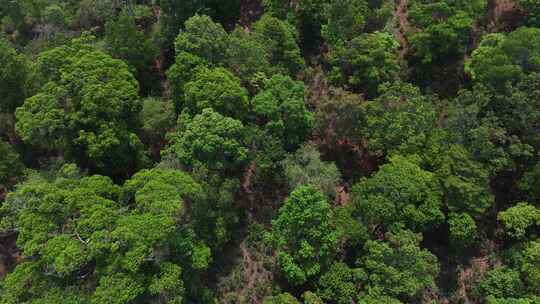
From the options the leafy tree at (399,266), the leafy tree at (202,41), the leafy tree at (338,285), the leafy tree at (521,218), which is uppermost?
the leafy tree at (202,41)

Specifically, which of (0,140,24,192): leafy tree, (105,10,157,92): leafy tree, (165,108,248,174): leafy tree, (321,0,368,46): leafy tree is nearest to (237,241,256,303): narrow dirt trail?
(165,108,248,174): leafy tree

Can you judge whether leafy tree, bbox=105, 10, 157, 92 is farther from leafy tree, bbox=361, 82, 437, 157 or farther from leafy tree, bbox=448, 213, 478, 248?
leafy tree, bbox=448, 213, 478, 248

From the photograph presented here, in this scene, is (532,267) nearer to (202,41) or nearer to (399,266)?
(399,266)

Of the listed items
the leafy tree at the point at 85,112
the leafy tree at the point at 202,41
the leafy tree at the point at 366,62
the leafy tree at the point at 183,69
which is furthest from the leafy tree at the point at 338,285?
the leafy tree at the point at 202,41

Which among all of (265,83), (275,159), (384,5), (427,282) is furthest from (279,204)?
(384,5)

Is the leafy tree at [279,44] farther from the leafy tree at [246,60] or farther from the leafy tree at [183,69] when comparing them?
the leafy tree at [183,69]

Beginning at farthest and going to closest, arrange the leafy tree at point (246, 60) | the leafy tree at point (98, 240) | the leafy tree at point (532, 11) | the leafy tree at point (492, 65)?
the leafy tree at point (532, 11), the leafy tree at point (246, 60), the leafy tree at point (492, 65), the leafy tree at point (98, 240)
